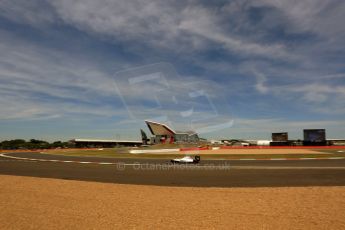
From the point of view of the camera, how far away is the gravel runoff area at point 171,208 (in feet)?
24.3

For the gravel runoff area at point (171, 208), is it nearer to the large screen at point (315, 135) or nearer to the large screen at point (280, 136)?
the large screen at point (315, 135)

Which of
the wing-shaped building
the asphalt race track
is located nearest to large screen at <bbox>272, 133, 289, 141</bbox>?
the wing-shaped building

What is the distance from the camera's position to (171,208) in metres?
9.19

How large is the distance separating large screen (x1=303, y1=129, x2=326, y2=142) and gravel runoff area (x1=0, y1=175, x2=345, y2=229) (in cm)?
7782

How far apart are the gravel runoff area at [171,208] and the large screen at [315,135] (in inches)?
3064

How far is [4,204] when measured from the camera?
967cm

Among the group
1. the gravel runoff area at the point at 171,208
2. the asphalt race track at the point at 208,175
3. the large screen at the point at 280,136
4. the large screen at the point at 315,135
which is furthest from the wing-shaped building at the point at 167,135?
the gravel runoff area at the point at 171,208

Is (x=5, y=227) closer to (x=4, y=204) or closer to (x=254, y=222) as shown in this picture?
(x=4, y=204)

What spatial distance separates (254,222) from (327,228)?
166cm

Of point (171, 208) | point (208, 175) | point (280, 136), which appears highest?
point (280, 136)

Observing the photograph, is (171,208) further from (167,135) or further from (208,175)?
(167,135)

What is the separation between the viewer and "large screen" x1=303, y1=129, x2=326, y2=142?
8262cm

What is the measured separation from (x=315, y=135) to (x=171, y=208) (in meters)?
84.5

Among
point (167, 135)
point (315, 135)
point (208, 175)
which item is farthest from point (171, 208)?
point (315, 135)
